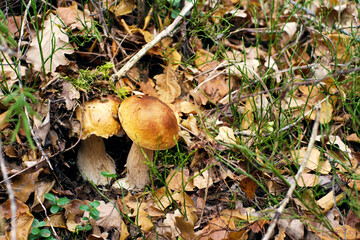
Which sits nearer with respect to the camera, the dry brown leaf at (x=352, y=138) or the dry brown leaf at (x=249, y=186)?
the dry brown leaf at (x=249, y=186)

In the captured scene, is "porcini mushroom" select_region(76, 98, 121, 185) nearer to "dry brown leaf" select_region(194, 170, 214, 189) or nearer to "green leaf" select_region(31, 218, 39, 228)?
"green leaf" select_region(31, 218, 39, 228)

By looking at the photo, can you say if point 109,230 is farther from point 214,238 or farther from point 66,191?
point 214,238

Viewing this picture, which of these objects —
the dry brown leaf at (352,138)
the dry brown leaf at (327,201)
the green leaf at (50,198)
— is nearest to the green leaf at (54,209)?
the green leaf at (50,198)

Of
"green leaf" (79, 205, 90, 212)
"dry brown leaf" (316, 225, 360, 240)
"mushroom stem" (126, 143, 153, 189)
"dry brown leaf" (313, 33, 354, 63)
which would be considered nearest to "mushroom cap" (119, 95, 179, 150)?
"mushroom stem" (126, 143, 153, 189)

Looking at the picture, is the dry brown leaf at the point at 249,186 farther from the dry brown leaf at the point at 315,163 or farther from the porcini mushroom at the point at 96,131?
the porcini mushroom at the point at 96,131

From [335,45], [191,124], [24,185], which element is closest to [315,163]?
[191,124]

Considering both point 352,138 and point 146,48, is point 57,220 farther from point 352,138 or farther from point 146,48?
point 352,138
